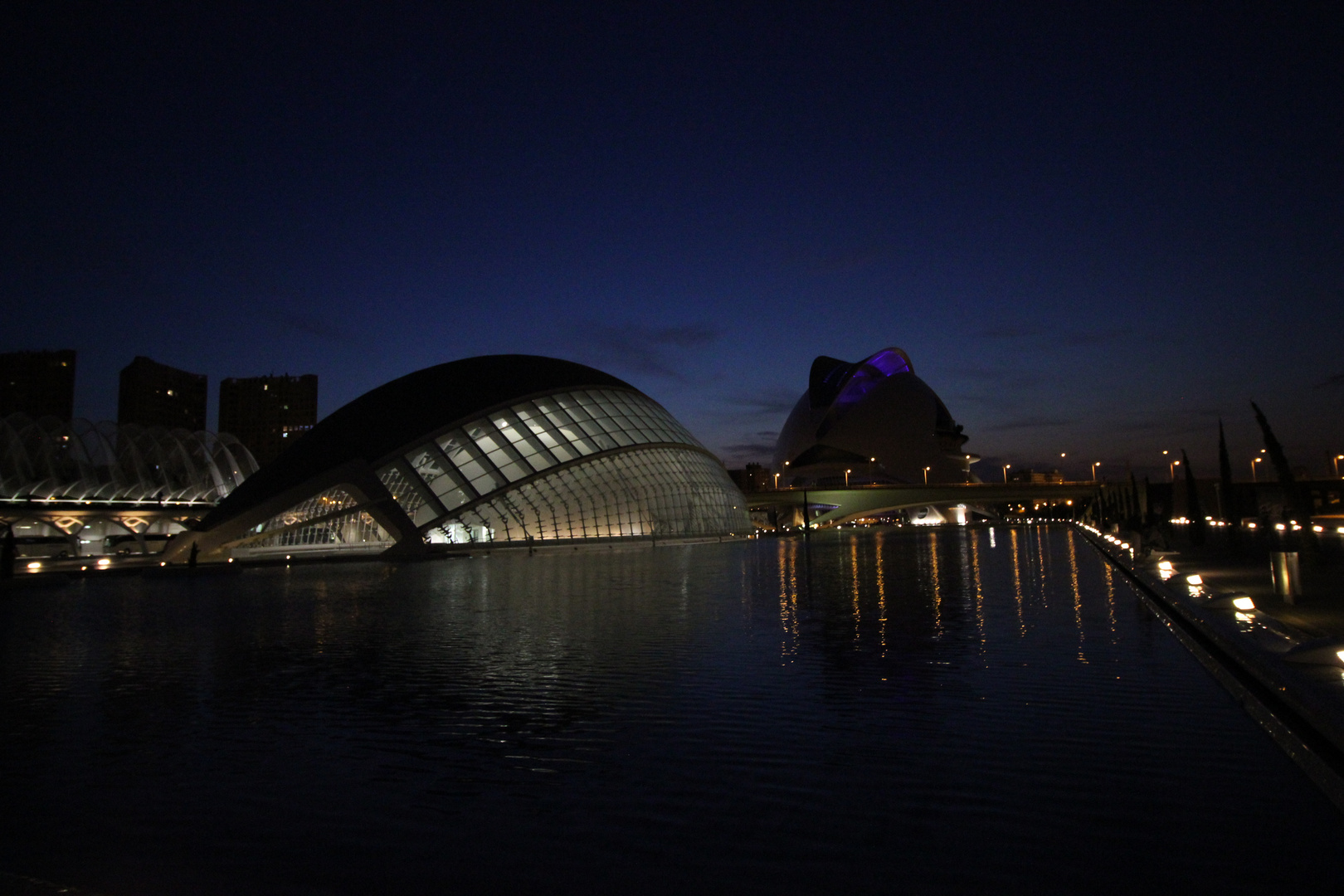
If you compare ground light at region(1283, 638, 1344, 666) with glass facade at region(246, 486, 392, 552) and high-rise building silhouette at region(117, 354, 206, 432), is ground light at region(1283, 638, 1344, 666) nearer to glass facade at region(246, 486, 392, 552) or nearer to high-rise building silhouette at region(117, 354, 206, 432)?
glass facade at region(246, 486, 392, 552)

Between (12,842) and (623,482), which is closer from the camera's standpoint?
(12,842)

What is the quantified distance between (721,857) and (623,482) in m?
38.9

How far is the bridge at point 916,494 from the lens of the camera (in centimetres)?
8062

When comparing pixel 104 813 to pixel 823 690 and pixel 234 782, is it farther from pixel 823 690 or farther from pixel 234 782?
pixel 823 690

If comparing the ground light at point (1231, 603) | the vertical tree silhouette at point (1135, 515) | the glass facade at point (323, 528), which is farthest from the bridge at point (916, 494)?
the ground light at point (1231, 603)

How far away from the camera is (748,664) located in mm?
8969

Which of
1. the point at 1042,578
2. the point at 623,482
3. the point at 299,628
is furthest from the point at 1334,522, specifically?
the point at 299,628

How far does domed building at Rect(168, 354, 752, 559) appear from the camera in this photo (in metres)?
35.1

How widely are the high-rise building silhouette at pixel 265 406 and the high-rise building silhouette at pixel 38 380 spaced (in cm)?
2604

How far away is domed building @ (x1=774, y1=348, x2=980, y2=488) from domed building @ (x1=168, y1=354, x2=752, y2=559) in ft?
197

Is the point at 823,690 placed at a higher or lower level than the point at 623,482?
lower

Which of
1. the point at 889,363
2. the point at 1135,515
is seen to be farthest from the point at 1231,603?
the point at 889,363

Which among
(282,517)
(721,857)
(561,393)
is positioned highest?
(561,393)

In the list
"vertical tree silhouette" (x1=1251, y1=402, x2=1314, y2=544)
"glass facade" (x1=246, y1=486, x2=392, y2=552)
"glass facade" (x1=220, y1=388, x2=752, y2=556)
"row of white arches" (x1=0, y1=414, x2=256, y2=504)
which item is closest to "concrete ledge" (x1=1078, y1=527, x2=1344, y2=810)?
"vertical tree silhouette" (x1=1251, y1=402, x2=1314, y2=544)
